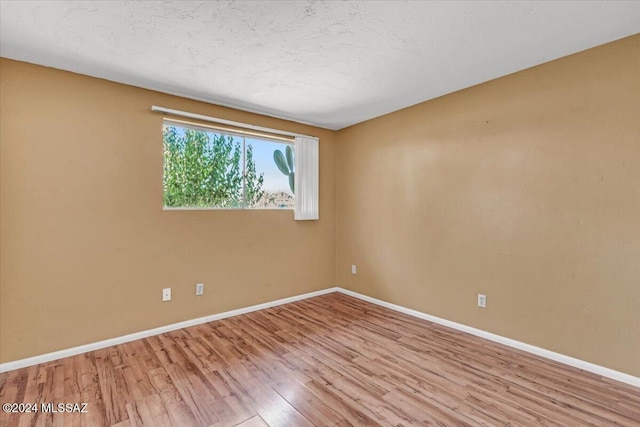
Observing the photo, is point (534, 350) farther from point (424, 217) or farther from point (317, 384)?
point (317, 384)

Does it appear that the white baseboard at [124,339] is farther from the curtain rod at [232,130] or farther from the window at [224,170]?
the curtain rod at [232,130]

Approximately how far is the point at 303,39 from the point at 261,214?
2.10 meters

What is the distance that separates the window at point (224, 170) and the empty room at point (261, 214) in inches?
1.1

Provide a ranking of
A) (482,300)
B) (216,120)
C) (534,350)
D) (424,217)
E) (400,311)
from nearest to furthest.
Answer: (534,350) < (482,300) < (216,120) < (424,217) < (400,311)

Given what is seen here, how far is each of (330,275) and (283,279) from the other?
844 millimetres

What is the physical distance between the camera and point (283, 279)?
12.5 feet

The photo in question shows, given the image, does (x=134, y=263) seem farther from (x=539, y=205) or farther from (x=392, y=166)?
(x=539, y=205)

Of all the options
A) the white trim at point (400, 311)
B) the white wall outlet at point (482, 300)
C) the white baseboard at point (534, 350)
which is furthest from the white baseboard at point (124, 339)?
the white wall outlet at point (482, 300)

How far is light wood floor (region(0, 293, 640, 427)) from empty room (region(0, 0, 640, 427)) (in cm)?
2

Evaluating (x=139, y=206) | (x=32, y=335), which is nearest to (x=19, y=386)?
(x=32, y=335)

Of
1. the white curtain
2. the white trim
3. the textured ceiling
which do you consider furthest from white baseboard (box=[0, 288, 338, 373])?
the textured ceiling

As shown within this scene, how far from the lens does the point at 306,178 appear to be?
3986 mm

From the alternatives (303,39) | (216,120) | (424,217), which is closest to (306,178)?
(216,120)

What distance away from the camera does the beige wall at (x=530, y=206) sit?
6.85ft
